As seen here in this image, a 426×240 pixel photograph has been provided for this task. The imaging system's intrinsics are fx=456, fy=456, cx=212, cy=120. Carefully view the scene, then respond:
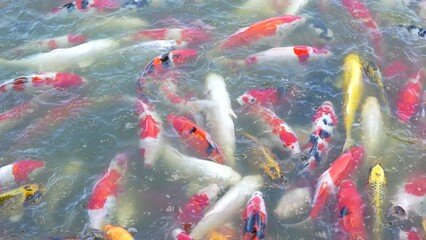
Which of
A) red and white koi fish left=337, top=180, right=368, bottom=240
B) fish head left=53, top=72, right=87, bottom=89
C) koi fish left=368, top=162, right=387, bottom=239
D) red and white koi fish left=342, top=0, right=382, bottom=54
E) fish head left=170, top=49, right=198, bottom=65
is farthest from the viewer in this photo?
red and white koi fish left=342, top=0, right=382, bottom=54

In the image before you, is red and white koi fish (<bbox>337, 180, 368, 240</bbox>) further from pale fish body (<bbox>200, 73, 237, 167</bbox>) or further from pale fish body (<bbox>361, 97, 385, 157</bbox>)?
pale fish body (<bbox>200, 73, 237, 167</bbox>)

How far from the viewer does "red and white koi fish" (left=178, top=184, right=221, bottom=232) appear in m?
4.98

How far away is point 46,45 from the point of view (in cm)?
766

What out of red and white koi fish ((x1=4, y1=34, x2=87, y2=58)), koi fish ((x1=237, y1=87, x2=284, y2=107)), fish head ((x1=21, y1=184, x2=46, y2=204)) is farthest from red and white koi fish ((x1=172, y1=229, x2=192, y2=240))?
red and white koi fish ((x1=4, y1=34, x2=87, y2=58))

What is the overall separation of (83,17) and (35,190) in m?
3.98

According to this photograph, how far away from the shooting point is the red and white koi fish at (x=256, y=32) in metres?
7.34

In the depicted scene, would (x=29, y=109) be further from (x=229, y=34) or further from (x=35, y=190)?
(x=229, y=34)

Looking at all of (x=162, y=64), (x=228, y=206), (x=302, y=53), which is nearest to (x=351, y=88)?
(x=302, y=53)

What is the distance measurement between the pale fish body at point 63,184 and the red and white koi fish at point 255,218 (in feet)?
7.00

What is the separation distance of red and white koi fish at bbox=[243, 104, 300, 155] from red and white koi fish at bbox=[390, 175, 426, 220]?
50.0 inches

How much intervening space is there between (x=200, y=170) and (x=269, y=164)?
84cm

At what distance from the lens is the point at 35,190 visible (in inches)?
210

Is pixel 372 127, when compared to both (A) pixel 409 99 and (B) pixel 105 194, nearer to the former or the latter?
(A) pixel 409 99

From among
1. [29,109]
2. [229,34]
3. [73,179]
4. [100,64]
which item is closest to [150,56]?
[100,64]
